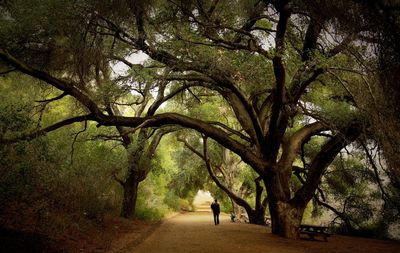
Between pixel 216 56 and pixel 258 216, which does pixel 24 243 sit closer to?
pixel 216 56

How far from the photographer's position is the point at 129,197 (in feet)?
53.1

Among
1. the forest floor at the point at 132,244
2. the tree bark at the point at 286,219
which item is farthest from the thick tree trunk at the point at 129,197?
the tree bark at the point at 286,219

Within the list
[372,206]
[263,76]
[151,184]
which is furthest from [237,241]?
[151,184]

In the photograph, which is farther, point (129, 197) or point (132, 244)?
point (129, 197)

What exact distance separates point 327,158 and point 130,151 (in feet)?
28.0

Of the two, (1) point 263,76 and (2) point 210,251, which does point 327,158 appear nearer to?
(1) point 263,76

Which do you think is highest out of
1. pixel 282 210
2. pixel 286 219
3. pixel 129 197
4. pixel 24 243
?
pixel 129 197

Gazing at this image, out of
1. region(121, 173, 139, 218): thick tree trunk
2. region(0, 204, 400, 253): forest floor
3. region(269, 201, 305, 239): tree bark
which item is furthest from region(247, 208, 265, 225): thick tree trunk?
region(0, 204, 400, 253): forest floor

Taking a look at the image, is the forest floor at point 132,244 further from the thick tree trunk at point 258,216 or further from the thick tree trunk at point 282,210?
the thick tree trunk at point 258,216

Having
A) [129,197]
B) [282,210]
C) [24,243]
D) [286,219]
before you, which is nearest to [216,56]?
[282,210]

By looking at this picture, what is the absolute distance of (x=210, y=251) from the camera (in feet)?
28.0

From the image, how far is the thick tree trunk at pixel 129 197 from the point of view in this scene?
16.0 metres

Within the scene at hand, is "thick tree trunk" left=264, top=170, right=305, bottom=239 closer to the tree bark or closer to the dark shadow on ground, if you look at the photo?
the tree bark

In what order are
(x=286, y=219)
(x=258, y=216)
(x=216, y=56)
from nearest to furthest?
(x=216, y=56), (x=286, y=219), (x=258, y=216)
